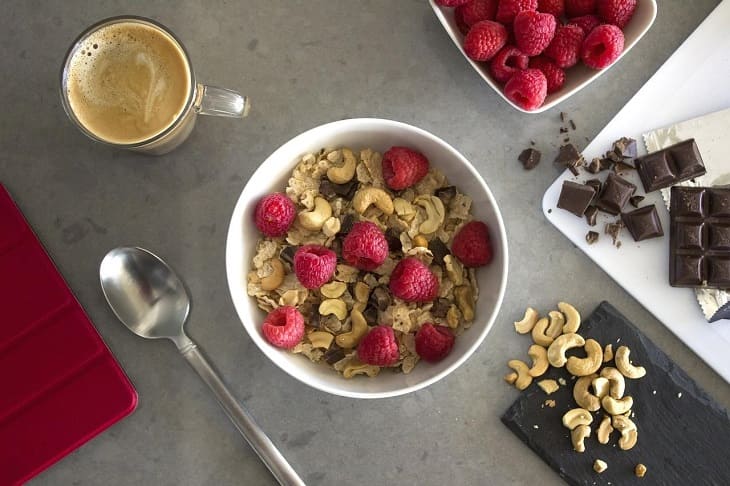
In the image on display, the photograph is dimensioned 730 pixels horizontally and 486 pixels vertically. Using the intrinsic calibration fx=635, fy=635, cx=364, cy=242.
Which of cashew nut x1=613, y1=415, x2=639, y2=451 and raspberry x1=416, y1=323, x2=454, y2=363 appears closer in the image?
raspberry x1=416, y1=323, x2=454, y2=363

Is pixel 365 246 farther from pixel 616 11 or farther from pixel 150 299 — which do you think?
pixel 616 11

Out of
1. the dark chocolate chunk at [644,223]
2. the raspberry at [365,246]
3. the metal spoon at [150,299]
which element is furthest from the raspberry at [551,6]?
the metal spoon at [150,299]

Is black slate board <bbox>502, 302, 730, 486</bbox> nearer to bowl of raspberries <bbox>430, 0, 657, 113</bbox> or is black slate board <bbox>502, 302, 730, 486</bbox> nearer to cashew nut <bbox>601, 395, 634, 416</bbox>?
cashew nut <bbox>601, 395, 634, 416</bbox>

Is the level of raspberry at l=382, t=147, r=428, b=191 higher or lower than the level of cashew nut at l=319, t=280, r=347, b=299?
higher

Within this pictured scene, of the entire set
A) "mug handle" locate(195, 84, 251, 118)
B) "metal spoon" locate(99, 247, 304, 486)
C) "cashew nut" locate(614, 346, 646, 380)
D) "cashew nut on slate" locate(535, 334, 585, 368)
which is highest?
"mug handle" locate(195, 84, 251, 118)

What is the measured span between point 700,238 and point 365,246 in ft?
1.82

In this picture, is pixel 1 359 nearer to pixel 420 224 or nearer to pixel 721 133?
pixel 420 224

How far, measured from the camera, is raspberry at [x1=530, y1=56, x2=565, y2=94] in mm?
1008

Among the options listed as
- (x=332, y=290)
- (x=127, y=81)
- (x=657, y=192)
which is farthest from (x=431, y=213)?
(x=127, y=81)

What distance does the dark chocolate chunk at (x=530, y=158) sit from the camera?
104 centimetres

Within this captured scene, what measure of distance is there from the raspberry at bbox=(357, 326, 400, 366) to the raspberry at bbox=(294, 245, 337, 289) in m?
0.11

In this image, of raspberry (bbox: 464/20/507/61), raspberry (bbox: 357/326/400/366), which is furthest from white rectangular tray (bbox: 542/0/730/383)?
raspberry (bbox: 357/326/400/366)

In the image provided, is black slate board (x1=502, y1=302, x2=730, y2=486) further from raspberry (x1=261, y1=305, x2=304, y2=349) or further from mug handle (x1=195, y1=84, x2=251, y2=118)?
mug handle (x1=195, y1=84, x2=251, y2=118)

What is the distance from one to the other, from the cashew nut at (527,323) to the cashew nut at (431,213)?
0.72 ft
